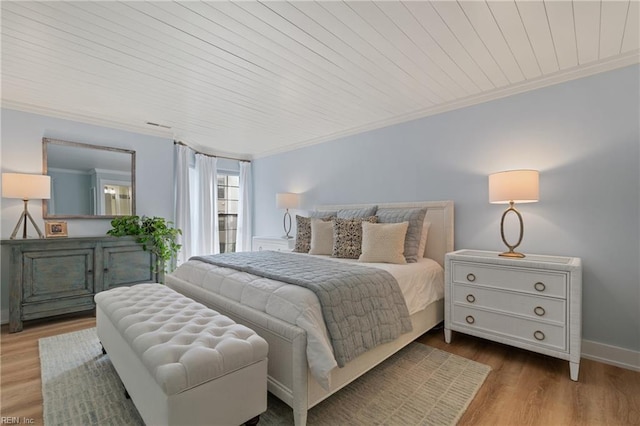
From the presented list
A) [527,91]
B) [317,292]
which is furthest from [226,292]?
[527,91]

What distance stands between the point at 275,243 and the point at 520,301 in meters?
3.01

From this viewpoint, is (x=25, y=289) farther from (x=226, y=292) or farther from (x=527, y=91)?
(x=527, y=91)

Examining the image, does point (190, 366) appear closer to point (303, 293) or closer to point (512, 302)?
point (303, 293)

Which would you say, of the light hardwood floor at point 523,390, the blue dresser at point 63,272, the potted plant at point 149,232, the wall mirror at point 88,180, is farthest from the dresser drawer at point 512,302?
the wall mirror at point 88,180

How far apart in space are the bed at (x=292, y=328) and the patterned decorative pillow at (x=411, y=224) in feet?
0.40

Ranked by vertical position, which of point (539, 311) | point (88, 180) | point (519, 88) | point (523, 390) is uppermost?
point (519, 88)

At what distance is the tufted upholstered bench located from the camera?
3.86 feet

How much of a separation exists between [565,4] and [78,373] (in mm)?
3856

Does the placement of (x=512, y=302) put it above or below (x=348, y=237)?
below

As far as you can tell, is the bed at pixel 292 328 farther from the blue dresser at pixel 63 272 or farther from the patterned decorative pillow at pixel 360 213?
the blue dresser at pixel 63 272

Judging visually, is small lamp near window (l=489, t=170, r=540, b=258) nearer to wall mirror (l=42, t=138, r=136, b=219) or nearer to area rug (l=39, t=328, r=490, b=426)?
area rug (l=39, t=328, r=490, b=426)

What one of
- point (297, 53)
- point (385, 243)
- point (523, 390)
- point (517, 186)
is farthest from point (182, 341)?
point (517, 186)

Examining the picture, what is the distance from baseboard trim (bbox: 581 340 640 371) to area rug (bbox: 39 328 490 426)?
90cm

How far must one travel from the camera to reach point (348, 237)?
299 centimetres
